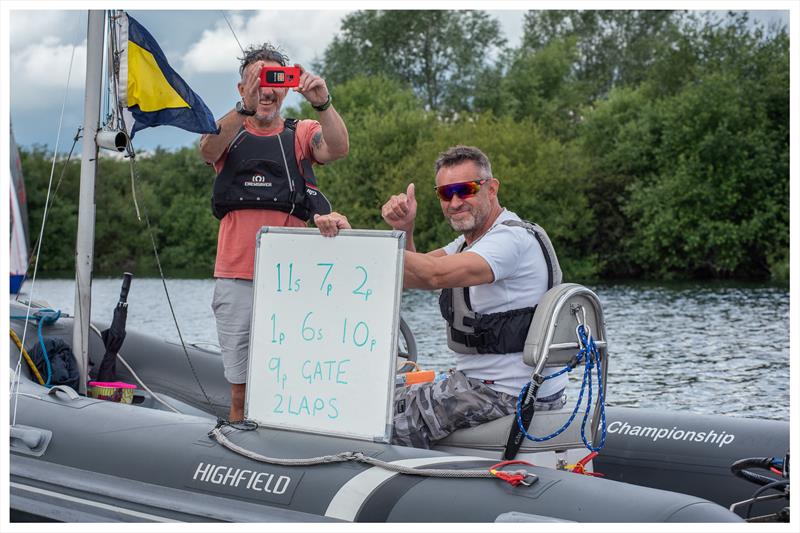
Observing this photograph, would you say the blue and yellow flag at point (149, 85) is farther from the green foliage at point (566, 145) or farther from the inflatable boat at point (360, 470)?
the green foliage at point (566, 145)

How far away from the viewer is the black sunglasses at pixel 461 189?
365cm

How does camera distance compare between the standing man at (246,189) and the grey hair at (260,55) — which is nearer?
the grey hair at (260,55)

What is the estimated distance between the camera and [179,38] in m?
6.85

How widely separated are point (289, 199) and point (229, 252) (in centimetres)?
35

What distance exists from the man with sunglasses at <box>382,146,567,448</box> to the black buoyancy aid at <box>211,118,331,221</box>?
801mm

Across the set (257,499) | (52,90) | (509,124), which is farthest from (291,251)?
(509,124)

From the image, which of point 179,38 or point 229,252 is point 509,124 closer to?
point 179,38

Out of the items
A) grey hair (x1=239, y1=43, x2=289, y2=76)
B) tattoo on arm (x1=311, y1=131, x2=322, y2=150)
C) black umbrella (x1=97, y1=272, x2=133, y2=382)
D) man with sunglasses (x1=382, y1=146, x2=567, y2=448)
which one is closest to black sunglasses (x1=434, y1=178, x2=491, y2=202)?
man with sunglasses (x1=382, y1=146, x2=567, y2=448)

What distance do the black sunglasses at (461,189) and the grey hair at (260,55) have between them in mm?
1051

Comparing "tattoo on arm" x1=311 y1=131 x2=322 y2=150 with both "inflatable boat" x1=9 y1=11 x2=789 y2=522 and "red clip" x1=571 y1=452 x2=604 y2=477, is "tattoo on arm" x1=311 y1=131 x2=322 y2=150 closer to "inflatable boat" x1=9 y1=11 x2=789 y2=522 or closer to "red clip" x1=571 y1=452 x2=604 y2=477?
"inflatable boat" x1=9 y1=11 x2=789 y2=522

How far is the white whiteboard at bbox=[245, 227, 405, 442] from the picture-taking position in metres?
3.58

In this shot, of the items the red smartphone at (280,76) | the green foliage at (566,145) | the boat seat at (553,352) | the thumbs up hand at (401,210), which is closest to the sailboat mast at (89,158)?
the red smartphone at (280,76)

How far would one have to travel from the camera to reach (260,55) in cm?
424

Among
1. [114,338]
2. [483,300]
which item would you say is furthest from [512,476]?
[114,338]
